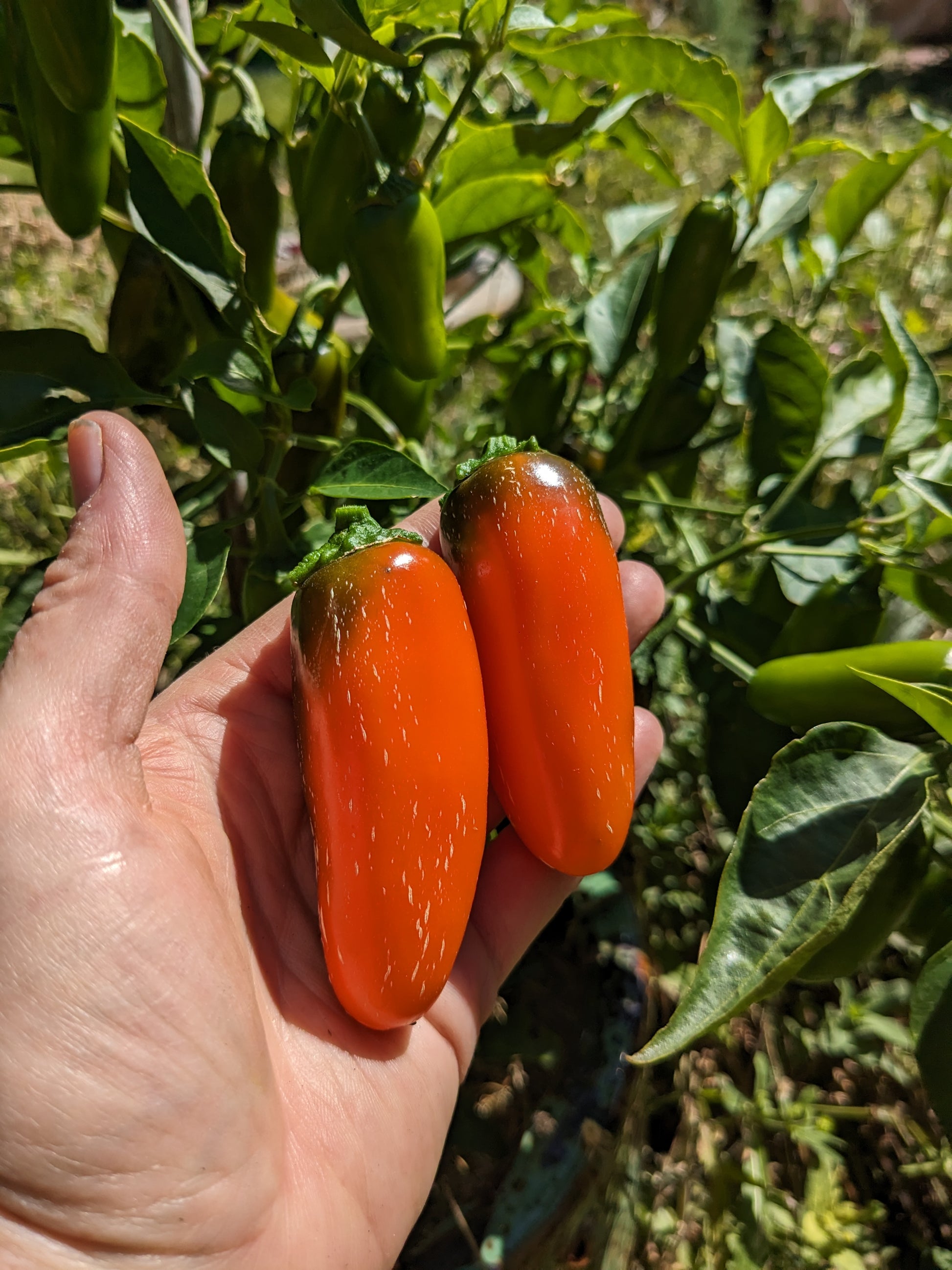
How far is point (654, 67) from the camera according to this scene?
692 mm

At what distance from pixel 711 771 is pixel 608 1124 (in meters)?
0.39

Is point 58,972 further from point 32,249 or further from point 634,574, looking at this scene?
Result: point 32,249

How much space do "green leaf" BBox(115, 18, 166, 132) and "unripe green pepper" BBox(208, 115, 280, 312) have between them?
2.3 inches

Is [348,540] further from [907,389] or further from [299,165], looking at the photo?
[907,389]

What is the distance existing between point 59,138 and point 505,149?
325 mm

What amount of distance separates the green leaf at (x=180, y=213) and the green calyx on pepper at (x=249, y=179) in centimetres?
7

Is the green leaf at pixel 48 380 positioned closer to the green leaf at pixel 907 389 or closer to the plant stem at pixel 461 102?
the plant stem at pixel 461 102

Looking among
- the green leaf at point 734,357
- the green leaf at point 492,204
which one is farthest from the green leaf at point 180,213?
the green leaf at point 734,357

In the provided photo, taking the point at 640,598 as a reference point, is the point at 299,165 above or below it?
above

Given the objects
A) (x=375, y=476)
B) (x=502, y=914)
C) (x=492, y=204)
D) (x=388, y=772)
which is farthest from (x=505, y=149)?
(x=502, y=914)

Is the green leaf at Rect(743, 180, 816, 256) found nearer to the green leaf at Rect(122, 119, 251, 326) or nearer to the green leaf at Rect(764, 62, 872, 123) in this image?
the green leaf at Rect(764, 62, 872, 123)

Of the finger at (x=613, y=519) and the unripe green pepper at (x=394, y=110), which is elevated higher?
the unripe green pepper at (x=394, y=110)

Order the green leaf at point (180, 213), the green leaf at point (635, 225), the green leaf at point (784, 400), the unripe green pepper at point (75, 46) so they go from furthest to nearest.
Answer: the green leaf at point (635, 225) → the green leaf at point (784, 400) → the green leaf at point (180, 213) → the unripe green pepper at point (75, 46)

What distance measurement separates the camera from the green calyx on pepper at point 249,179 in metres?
0.71
